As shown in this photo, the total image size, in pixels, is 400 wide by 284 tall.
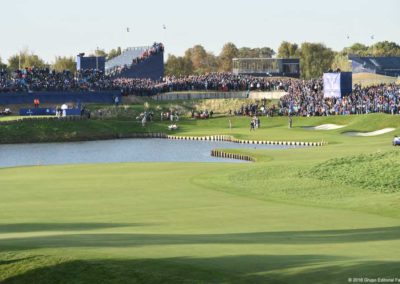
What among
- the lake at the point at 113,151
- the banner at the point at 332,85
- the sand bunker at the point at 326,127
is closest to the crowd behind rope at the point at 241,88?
the banner at the point at 332,85

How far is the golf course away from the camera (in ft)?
73.4

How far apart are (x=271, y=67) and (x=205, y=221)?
164 metres

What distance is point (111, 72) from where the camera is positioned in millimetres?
154625

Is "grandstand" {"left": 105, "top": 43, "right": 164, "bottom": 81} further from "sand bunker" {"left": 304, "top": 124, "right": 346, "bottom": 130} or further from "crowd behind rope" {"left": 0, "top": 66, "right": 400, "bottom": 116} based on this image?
"sand bunker" {"left": 304, "top": 124, "right": 346, "bottom": 130}

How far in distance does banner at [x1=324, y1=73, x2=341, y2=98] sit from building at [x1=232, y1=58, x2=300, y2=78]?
81.8 m

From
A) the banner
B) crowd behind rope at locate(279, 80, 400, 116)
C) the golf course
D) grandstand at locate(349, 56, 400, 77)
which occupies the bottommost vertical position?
the golf course

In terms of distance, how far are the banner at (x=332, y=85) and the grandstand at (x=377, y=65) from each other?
63.1m

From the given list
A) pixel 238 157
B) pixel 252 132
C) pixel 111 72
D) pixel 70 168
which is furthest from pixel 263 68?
pixel 70 168

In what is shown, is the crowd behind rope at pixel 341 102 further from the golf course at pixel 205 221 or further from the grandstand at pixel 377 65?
the grandstand at pixel 377 65

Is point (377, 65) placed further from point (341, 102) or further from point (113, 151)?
point (113, 151)

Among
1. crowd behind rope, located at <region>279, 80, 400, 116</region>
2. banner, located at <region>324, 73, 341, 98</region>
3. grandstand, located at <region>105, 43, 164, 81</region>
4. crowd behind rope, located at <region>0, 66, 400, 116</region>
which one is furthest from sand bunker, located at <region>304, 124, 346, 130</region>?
grandstand, located at <region>105, 43, 164, 81</region>

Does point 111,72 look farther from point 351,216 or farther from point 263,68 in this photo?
point 351,216

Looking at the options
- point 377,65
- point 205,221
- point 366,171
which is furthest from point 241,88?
point 205,221

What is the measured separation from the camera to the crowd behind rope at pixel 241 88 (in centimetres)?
10525
